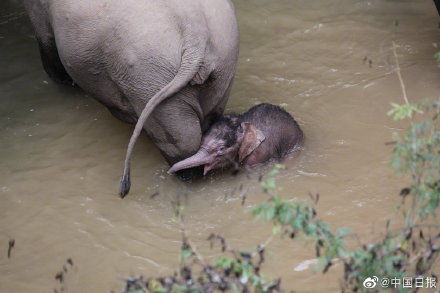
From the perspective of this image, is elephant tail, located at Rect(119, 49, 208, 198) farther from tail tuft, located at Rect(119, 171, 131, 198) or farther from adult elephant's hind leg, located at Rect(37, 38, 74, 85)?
adult elephant's hind leg, located at Rect(37, 38, 74, 85)

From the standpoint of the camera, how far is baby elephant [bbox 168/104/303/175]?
17.2ft

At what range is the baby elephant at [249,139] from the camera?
5.23 meters

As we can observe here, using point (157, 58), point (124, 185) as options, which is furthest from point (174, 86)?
point (124, 185)

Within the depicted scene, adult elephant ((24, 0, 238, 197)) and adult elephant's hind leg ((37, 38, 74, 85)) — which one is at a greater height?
adult elephant ((24, 0, 238, 197))

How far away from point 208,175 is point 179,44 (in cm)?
104

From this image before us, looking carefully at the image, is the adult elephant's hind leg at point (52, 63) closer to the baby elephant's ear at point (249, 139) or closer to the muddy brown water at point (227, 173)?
the muddy brown water at point (227, 173)

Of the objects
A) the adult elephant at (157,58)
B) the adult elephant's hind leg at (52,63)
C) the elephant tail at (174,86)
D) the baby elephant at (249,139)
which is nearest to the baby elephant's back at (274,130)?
the baby elephant at (249,139)

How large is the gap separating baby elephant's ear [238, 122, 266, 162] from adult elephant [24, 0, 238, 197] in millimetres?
223

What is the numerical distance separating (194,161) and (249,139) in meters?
0.44

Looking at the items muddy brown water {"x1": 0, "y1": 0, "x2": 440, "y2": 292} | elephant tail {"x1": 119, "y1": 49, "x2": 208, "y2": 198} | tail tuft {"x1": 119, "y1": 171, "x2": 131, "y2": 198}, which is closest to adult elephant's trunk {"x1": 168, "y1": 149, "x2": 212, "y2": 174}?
muddy brown water {"x1": 0, "y1": 0, "x2": 440, "y2": 292}

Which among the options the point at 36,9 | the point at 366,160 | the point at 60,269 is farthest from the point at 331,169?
the point at 36,9

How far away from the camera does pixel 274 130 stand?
5.47 m

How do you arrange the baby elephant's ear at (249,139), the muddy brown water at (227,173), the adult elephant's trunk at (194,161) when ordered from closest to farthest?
the muddy brown water at (227,173) → the adult elephant's trunk at (194,161) → the baby elephant's ear at (249,139)

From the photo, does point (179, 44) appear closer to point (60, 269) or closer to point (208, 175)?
point (208, 175)
